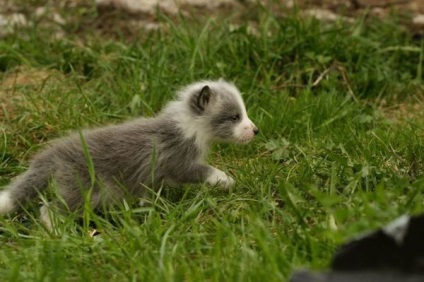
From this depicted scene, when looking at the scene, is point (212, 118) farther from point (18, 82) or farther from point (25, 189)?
point (18, 82)

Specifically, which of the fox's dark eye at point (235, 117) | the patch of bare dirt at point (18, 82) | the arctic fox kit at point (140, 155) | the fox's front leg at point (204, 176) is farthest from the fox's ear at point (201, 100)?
the patch of bare dirt at point (18, 82)

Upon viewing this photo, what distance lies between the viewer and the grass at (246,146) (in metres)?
4.27

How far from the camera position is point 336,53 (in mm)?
8273

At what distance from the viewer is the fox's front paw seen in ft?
18.7

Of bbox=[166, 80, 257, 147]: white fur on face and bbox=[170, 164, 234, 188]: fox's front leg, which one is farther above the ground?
bbox=[166, 80, 257, 147]: white fur on face

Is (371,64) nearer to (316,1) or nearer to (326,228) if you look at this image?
(316,1)

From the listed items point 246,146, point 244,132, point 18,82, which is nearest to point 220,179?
point 244,132

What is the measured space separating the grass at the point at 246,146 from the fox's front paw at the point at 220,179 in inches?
3.1

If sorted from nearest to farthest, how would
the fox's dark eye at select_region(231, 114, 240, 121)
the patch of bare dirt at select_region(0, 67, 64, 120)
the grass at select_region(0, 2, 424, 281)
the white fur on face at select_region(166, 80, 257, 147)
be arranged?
1. the grass at select_region(0, 2, 424, 281)
2. the white fur on face at select_region(166, 80, 257, 147)
3. the fox's dark eye at select_region(231, 114, 240, 121)
4. the patch of bare dirt at select_region(0, 67, 64, 120)

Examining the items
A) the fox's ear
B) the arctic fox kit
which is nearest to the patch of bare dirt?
the arctic fox kit

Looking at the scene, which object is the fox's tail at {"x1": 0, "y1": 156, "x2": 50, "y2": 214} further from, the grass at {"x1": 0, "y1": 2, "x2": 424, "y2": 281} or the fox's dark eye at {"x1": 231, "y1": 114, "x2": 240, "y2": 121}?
the fox's dark eye at {"x1": 231, "y1": 114, "x2": 240, "y2": 121}

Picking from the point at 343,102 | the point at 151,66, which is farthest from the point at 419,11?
the point at 151,66

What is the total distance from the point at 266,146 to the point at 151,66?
1.66m

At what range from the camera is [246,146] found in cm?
671
